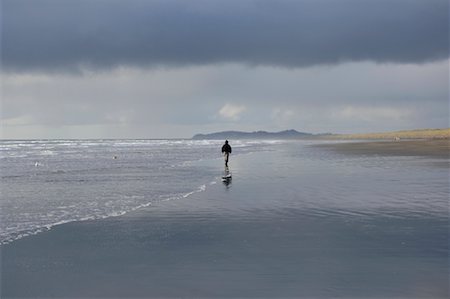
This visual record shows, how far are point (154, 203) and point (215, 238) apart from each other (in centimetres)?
635

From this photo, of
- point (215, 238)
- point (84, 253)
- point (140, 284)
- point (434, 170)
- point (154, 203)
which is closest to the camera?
point (140, 284)

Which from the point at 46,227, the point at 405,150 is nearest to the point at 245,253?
the point at 46,227

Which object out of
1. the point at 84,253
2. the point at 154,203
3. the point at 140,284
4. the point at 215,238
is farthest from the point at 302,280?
the point at 154,203

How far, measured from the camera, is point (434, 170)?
27609 millimetres

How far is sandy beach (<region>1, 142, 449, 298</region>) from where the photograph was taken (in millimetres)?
7395

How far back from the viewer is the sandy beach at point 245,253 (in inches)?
291

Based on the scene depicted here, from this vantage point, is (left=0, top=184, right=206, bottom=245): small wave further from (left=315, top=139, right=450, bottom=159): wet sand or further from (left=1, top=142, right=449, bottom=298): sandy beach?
(left=315, top=139, right=450, bottom=159): wet sand

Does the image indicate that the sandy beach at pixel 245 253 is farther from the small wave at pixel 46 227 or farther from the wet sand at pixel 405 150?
the wet sand at pixel 405 150

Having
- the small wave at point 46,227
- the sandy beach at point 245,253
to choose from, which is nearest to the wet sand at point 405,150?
the sandy beach at point 245,253

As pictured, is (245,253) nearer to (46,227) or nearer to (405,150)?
(46,227)

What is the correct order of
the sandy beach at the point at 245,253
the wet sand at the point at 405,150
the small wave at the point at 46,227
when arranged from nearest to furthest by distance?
1. the sandy beach at the point at 245,253
2. the small wave at the point at 46,227
3. the wet sand at the point at 405,150

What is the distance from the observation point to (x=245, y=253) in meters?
9.40

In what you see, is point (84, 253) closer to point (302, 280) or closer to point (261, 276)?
point (261, 276)

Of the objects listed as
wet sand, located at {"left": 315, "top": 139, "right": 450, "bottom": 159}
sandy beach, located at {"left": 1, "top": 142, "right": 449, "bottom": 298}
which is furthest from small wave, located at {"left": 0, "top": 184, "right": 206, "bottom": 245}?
wet sand, located at {"left": 315, "top": 139, "right": 450, "bottom": 159}
